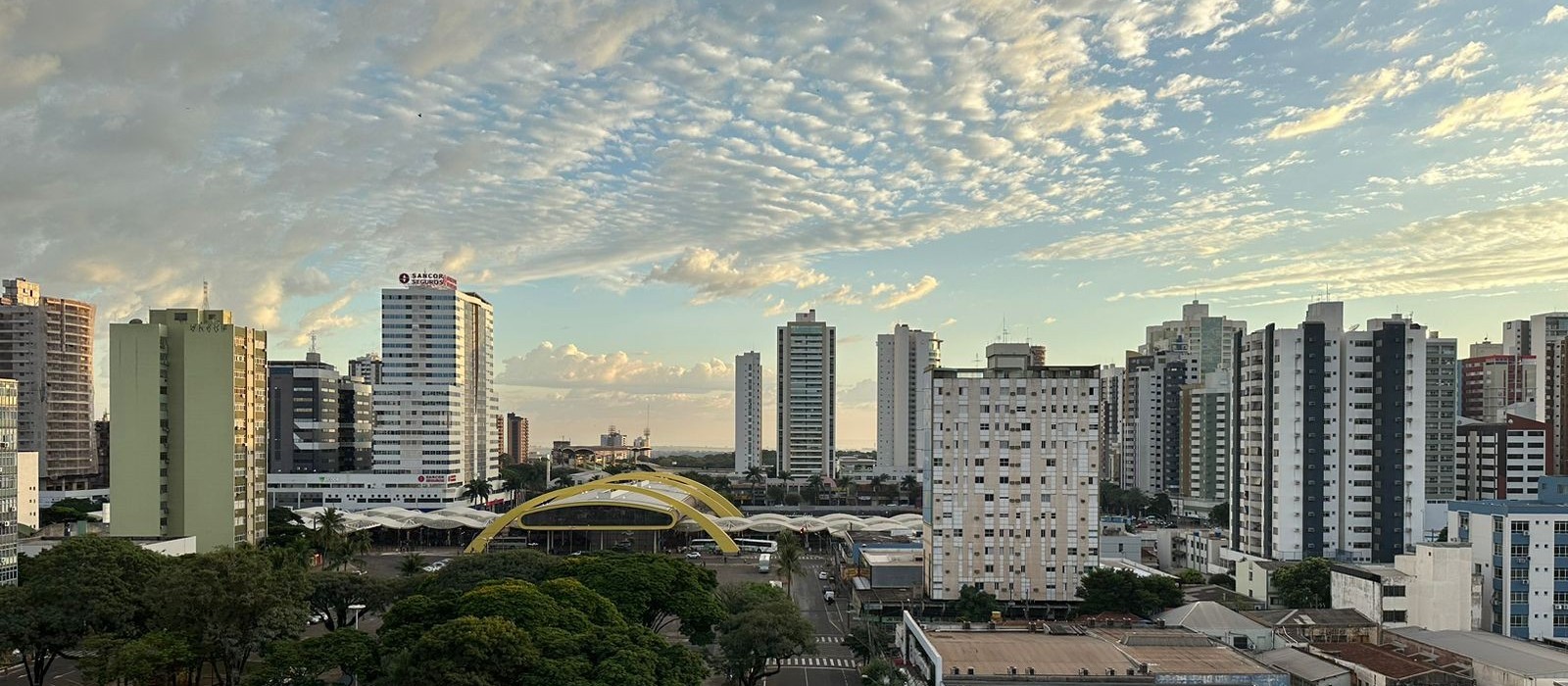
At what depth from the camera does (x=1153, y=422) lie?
5251 inches

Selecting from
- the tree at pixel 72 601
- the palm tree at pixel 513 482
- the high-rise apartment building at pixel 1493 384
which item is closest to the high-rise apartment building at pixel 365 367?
the palm tree at pixel 513 482

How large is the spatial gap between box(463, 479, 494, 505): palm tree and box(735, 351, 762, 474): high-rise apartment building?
62.1m

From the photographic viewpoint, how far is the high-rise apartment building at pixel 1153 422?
127 meters

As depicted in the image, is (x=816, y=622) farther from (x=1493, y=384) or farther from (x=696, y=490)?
(x=1493, y=384)

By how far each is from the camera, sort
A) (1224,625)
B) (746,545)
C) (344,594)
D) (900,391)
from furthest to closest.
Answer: (900,391), (746,545), (344,594), (1224,625)

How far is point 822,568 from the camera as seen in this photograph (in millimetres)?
82500

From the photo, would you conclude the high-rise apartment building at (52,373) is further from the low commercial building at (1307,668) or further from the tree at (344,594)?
the low commercial building at (1307,668)

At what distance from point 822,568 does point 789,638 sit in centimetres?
4068

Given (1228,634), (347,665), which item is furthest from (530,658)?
(1228,634)

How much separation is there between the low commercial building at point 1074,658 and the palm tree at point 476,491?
81.1 m

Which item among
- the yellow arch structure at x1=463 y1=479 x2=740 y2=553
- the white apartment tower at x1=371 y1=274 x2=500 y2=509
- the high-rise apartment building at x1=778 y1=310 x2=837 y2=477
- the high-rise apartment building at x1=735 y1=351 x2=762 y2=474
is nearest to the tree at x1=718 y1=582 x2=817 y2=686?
the yellow arch structure at x1=463 y1=479 x2=740 y2=553

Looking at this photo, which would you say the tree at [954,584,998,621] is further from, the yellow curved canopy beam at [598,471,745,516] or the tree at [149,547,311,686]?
the yellow curved canopy beam at [598,471,745,516]

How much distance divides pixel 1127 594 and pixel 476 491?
272 ft

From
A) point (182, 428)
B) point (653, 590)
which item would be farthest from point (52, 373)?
point (653, 590)
